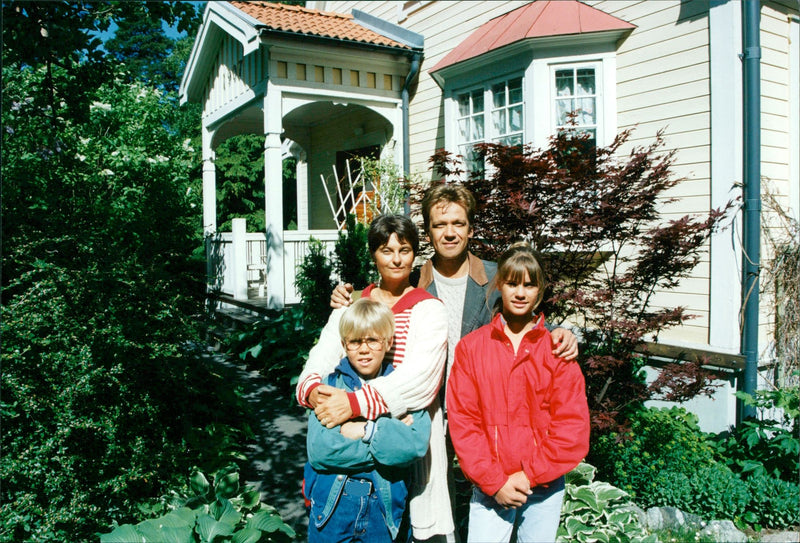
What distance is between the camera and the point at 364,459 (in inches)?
89.5

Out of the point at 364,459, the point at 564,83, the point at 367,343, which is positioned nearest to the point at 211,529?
the point at 364,459

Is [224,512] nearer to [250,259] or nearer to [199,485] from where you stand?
[199,485]

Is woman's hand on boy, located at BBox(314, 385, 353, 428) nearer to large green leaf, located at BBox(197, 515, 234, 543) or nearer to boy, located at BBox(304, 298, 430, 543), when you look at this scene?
boy, located at BBox(304, 298, 430, 543)

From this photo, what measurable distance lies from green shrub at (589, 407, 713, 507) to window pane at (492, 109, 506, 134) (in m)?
4.23

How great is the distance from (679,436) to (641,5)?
446cm

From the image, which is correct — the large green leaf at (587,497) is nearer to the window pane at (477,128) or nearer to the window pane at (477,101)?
the window pane at (477,128)

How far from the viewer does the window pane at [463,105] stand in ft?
26.8

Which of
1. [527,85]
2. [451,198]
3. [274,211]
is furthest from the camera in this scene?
[274,211]

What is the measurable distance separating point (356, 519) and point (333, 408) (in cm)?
49

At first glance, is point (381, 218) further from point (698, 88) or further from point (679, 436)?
point (698, 88)

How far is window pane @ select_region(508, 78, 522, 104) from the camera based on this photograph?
714cm

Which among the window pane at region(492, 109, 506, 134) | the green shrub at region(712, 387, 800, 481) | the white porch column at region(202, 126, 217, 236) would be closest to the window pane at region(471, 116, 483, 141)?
the window pane at region(492, 109, 506, 134)

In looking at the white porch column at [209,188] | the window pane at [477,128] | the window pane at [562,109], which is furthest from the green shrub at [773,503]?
the white porch column at [209,188]

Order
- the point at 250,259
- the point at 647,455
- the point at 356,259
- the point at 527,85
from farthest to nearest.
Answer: the point at 250,259
the point at 356,259
the point at 527,85
the point at 647,455
